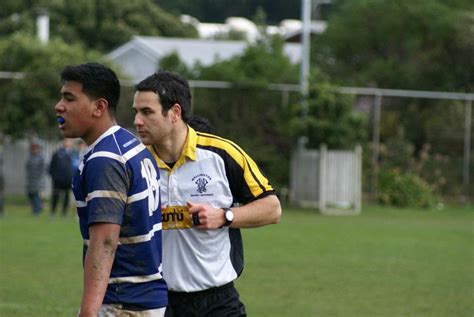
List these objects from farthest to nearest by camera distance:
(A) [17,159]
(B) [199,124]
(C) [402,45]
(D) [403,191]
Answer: (C) [402,45], (D) [403,191], (A) [17,159], (B) [199,124]

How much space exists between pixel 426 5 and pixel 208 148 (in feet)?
122

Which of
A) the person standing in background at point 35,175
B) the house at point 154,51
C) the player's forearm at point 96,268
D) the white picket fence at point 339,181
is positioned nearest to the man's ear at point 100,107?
the player's forearm at point 96,268

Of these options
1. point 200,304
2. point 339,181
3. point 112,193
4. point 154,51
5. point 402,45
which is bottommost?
point 200,304

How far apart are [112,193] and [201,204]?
4.23 feet

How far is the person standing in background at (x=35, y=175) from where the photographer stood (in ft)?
84.9

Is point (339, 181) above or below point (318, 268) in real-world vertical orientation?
above

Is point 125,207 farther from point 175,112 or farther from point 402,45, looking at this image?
point 402,45

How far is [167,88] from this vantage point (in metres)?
6.17

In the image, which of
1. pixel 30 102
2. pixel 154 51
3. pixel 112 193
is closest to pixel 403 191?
pixel 30 102

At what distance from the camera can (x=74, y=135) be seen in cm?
524

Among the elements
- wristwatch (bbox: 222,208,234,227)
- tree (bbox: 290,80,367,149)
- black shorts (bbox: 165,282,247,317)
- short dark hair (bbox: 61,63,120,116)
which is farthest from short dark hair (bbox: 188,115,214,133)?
tree (bbox: 290,80,367,149)

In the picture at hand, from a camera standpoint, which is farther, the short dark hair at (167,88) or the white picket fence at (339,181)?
the white picket fence at (339,181)

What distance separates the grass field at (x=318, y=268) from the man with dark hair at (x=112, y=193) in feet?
20.6

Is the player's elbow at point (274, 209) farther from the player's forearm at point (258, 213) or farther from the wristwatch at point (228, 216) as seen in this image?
the wristwatch at point (228, 216)
